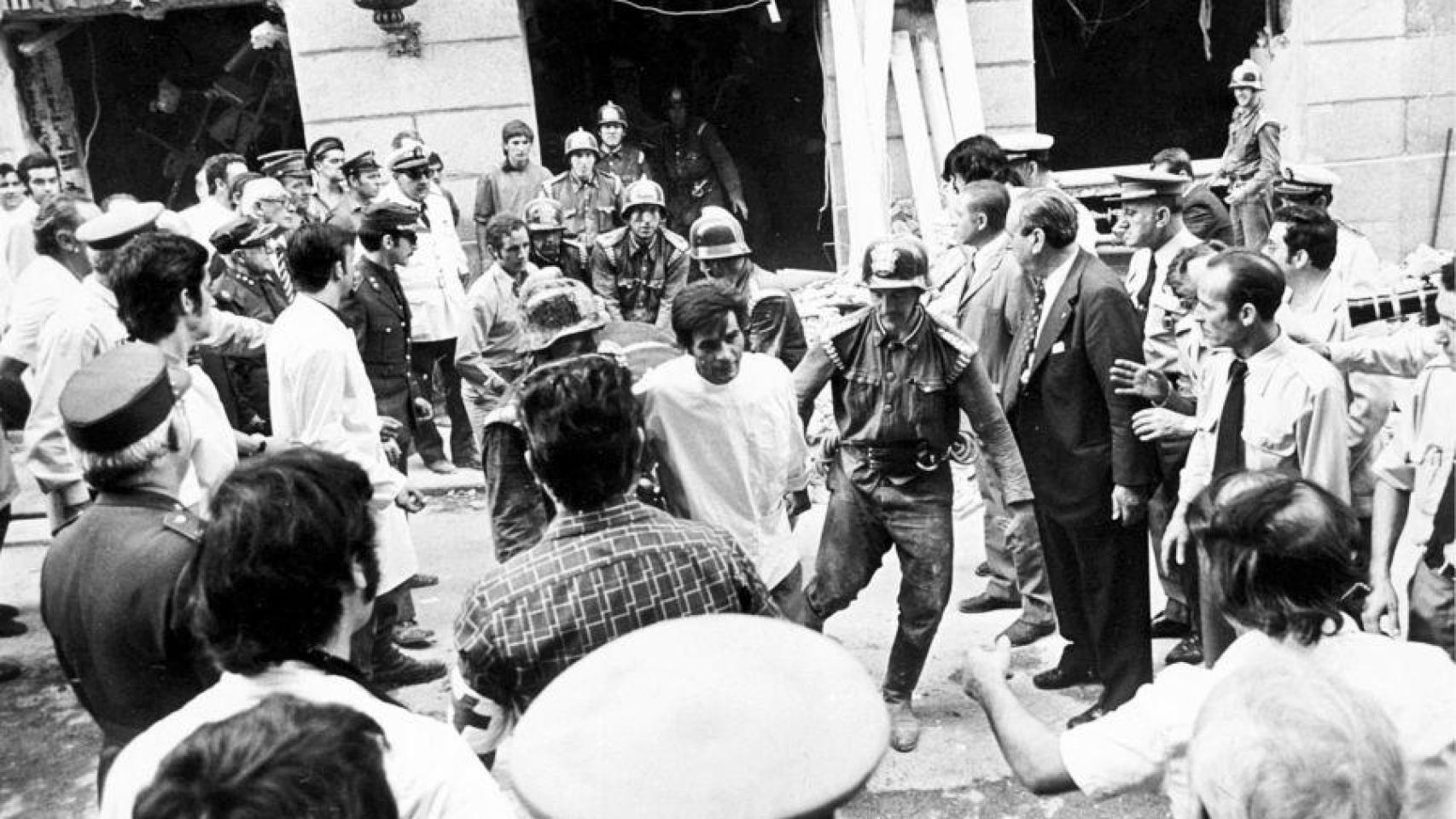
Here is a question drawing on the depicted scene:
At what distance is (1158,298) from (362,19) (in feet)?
21.4

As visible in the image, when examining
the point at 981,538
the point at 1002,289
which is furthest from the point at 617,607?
the point at 981,538

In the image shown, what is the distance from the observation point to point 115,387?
2.70m

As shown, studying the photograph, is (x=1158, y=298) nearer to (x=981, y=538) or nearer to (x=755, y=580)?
(x=981, y=538)

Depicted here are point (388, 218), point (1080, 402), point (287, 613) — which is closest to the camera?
point (287, 613)

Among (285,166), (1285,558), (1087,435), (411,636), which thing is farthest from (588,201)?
(1285,558)

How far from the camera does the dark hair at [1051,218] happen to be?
13.7 feet

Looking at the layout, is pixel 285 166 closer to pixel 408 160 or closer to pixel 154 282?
pixel 408 160

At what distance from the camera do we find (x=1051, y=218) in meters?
4.17

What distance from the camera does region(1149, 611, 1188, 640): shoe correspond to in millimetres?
5004

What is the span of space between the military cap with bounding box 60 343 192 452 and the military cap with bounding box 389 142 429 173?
4.85 metres

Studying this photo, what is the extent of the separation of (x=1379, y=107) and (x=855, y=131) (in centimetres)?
453

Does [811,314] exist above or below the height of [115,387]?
below

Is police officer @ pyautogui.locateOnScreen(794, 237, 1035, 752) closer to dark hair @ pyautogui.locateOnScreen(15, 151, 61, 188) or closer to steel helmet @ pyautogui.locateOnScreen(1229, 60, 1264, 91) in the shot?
steel helmet @ pyautogui.locateOnScreen(1229, 60, 1264, 91)

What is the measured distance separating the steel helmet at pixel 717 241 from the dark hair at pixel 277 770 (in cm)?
419
